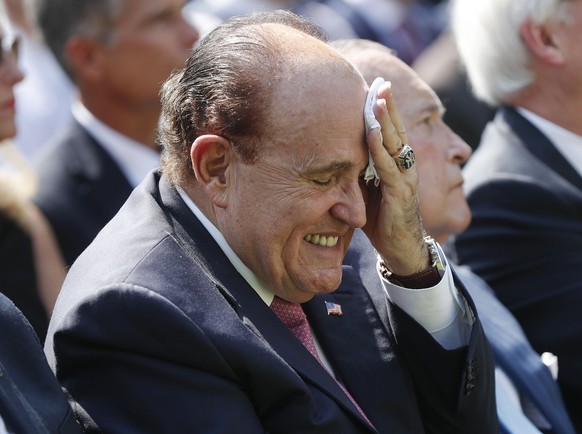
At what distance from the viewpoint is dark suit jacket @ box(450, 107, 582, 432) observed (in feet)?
13.4

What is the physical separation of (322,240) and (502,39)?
2.14m

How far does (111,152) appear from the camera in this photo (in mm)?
5168

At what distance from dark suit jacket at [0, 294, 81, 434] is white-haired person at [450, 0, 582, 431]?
210cm

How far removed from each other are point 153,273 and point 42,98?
421 cm

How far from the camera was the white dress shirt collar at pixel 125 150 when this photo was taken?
517cm

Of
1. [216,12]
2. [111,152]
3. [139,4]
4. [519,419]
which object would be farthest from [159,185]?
[216,12]

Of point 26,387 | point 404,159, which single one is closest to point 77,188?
point 404,159

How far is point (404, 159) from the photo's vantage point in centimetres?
298

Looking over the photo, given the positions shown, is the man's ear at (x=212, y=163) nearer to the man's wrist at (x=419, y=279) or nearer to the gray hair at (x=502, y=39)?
the man's wrist at (x=419, y=279)

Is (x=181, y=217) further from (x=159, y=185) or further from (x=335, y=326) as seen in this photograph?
(x=335, y=326)

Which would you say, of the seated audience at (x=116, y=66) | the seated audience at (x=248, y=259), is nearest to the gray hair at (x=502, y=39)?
the seated audience at (x=116, y=66)

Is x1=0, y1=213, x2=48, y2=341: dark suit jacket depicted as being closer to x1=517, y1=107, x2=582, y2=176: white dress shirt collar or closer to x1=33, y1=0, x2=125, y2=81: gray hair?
x1=33, y1=0, x2=125, y2=81: gray hair

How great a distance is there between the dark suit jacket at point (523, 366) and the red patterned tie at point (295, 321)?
960 millimetres

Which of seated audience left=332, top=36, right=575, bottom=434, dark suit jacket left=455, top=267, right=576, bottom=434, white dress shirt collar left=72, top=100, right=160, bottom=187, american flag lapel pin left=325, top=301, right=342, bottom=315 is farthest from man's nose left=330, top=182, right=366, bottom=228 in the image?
white dress shirt collar left=72, top=100, right=160, bottom=187
